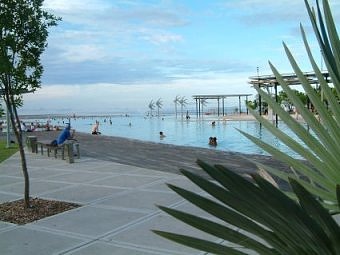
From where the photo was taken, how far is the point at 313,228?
87cm

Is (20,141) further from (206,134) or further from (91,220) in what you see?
(206,134)

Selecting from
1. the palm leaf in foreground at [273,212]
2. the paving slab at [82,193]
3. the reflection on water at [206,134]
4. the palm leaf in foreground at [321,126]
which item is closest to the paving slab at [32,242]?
the paving slab at [82,193]

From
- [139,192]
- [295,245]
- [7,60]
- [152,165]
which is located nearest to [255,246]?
[295,245]

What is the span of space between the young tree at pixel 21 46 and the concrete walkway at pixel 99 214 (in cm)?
124

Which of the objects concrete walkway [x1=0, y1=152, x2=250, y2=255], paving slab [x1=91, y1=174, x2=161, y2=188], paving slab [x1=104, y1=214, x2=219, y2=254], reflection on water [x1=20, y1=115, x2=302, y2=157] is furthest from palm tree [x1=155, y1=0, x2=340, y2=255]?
paving slab [x1=91, y1=174, x2=161, y2=188]

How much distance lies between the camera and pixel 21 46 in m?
7.23

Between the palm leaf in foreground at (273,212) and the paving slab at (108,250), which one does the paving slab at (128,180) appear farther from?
the palm leaf in foreground at (273,212)

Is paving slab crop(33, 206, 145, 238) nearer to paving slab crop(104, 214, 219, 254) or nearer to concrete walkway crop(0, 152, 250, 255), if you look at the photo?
concrete walkway crop(0, 152, 250, 255)

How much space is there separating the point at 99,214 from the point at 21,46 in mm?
3072

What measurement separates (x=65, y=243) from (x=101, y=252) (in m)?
0.61

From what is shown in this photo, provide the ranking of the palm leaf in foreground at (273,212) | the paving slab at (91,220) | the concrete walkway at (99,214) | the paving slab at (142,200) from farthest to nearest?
the paving slab at (142,200) → the paving slab at (91,220) → the concrete walkway at (99,214) → the palm leaf in foreground at (273,212)

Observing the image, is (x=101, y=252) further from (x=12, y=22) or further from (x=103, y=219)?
(x=12, y=22)

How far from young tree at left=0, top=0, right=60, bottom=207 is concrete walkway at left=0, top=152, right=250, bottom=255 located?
1244 millimetres

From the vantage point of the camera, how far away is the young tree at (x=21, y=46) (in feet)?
22.9
